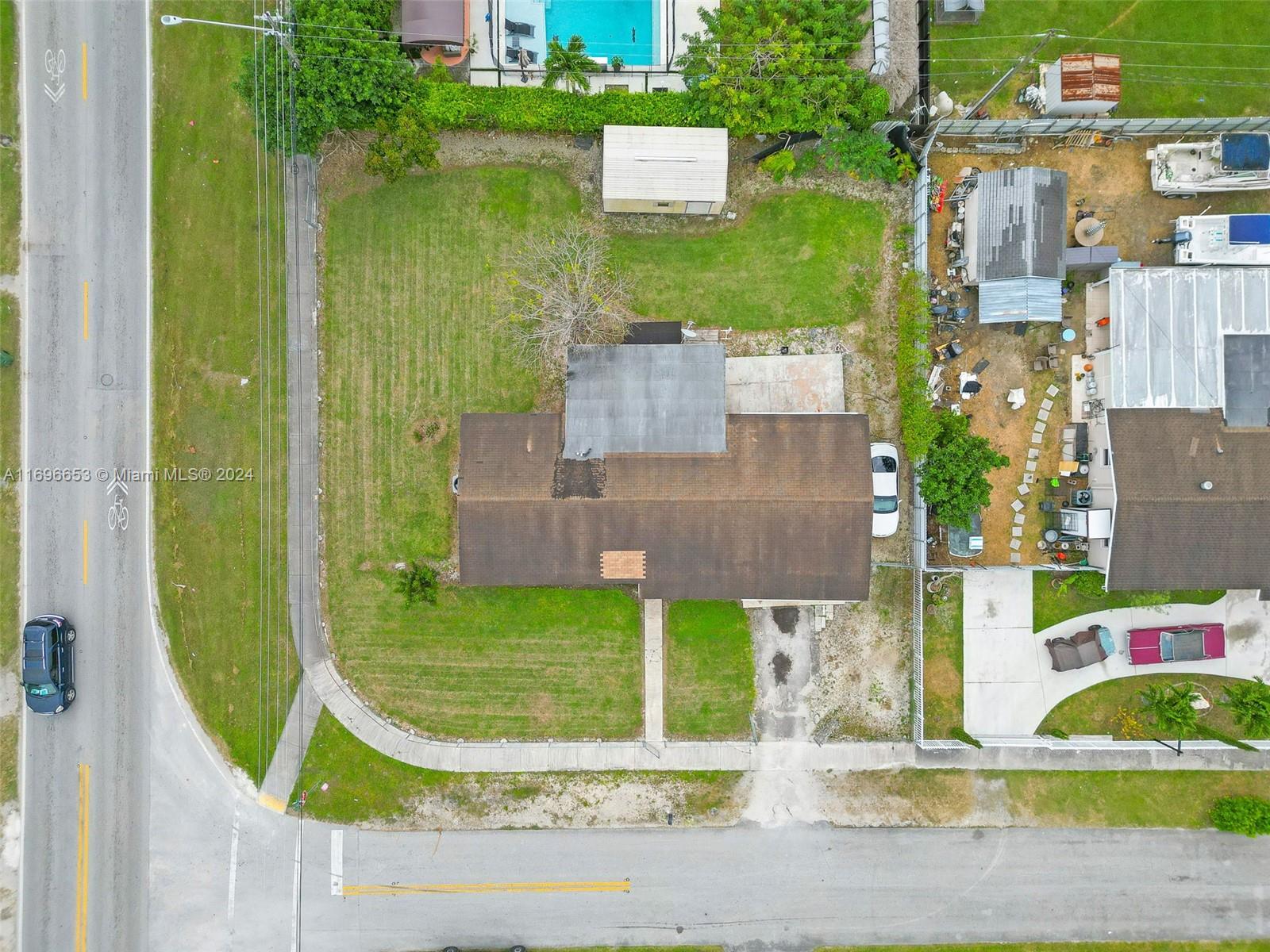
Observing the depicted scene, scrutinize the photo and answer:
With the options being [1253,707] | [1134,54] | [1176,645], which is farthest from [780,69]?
[1253,707]

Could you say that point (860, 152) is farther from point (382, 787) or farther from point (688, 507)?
point (382, 787)

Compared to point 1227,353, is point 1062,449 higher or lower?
lower

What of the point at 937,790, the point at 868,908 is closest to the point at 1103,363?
the point at 937,790

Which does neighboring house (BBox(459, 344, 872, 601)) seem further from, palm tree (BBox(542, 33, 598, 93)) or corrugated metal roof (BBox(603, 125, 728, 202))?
palm tree (BBox(542, 33, 598, 93))

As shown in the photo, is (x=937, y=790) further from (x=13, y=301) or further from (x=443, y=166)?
(x=13, y=301)

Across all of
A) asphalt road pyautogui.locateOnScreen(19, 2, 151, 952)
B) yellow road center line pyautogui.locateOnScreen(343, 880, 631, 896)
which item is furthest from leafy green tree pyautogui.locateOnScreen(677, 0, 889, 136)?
yellow road center line pyautogui.locateOnScreen(343, 880, 631, 896)

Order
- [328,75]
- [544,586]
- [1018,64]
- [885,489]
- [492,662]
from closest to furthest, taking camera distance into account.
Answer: [328,75] < [885,489] < [544,586] < [1018,64] < [492,662]
